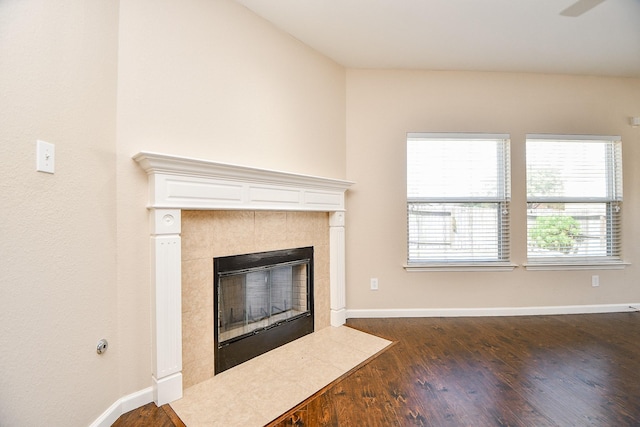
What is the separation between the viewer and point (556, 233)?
3.17m

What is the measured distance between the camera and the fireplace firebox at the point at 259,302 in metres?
1.98

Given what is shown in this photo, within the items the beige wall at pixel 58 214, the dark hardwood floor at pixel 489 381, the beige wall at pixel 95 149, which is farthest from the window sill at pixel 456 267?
the beige wall at pixel 58 214

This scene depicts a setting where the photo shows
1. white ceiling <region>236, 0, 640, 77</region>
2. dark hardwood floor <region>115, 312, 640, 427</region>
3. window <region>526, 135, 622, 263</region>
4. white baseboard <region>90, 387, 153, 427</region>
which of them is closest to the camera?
white baseboard <region>90, 387, 153, 427</region>

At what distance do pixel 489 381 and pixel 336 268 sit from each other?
1.47m

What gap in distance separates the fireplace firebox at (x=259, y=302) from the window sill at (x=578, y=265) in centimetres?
255

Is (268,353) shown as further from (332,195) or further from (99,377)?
(332,195)

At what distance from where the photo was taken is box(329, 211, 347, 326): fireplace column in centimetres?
277

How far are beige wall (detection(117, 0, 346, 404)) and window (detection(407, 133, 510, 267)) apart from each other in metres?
1.24

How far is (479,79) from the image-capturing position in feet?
10.2

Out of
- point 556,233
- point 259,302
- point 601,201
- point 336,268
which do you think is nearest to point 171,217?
point 259,302

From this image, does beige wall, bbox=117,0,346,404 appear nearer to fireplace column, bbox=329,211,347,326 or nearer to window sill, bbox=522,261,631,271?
fireplace column, bbox=329,211,347,326

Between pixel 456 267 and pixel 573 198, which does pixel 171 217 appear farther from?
pixel 573 198

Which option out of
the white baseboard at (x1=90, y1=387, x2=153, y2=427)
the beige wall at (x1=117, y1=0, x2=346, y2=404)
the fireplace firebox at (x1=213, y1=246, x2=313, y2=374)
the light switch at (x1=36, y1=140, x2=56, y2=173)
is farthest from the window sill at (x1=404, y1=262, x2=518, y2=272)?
the light switch at (x1=36, y1=140, x2=56, y2=173)

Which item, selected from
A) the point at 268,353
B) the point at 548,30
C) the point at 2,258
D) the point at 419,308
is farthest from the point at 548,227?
the point at 2,258
